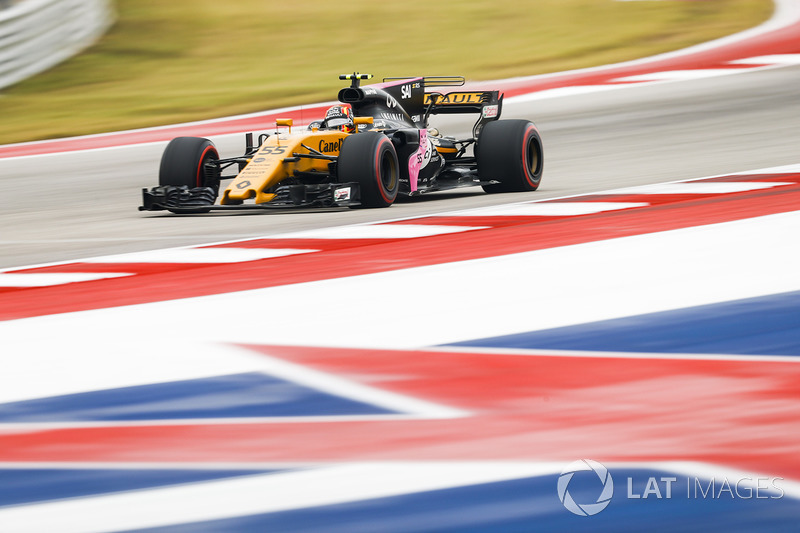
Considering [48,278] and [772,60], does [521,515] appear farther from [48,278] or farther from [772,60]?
[772,60]

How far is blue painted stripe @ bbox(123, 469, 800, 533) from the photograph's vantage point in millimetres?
2609

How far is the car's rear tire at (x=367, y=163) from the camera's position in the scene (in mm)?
8758

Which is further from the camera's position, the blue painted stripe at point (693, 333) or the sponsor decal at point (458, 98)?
the sponsor decal at point (458, 98)

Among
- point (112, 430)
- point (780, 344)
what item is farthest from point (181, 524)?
point (780, 344)

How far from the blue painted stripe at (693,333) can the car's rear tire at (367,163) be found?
14.4 feet

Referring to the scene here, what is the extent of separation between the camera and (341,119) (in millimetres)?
9656

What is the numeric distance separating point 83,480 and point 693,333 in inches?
88.5

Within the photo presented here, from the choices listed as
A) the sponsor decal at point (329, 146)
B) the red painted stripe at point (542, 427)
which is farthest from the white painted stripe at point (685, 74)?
the red painted stripe at point (542, 427)

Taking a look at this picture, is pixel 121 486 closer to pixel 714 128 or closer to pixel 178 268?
pixel 178 268

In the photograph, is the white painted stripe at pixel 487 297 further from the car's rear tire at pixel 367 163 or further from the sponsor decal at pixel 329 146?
the sponsor decal at pixel 329 146

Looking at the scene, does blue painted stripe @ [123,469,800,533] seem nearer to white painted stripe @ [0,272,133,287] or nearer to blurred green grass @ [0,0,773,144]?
white painted stripe @ [0,272,133,287]

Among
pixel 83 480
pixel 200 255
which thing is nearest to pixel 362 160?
pixel 200 255

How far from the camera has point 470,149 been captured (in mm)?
14297

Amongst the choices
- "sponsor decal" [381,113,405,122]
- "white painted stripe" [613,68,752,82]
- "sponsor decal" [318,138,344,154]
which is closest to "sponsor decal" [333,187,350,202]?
"sponsor decal" [318,138,344,154]
